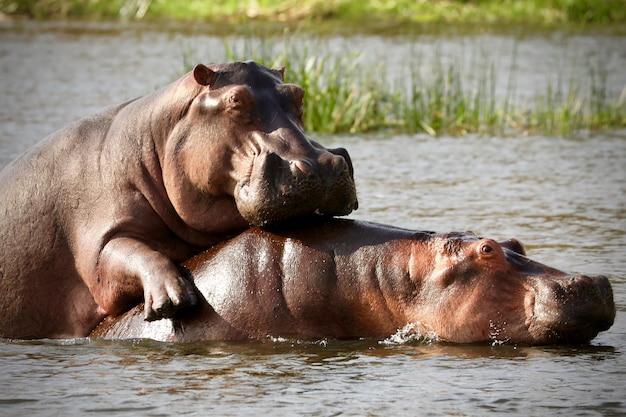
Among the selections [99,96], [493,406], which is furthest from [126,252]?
[99,96]

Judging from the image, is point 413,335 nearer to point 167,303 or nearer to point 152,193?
point 167,303

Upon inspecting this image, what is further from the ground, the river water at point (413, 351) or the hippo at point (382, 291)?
the hippo at point (382, 291)

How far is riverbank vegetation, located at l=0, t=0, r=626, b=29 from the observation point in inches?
1067

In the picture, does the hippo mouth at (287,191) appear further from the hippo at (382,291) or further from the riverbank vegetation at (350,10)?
the riverbank vegetation at (350,10)

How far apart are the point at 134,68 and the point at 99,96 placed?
3.21m

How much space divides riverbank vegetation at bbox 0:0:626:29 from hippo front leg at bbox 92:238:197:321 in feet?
67.6

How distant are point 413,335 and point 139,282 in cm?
127

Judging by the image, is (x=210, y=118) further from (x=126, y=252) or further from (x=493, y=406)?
(x=493, y=406)

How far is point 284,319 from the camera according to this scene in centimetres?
588

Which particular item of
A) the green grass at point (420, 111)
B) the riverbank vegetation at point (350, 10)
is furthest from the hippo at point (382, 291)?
the riverbank vegetation at point (350, 10)

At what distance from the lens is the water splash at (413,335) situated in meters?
5.85

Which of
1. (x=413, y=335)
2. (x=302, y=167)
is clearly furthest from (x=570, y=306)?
(x=302, y=167)

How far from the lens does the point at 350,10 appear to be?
94.9 feet

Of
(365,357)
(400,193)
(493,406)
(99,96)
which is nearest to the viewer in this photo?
(493,406)
